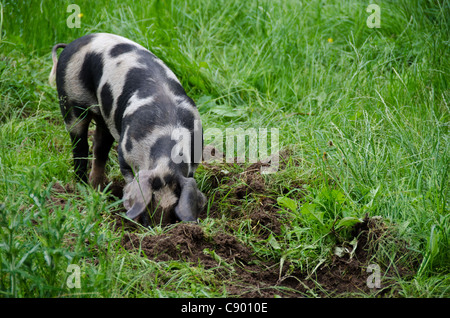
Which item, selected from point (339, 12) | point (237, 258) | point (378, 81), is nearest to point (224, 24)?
point (339, 12)

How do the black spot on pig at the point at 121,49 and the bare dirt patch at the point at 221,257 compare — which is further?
the black spot on pig at the point at 121,49

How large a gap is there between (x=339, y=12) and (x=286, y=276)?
14.3 feet

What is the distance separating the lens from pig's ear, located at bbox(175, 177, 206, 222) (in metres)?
4.05

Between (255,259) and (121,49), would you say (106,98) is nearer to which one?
(121,49)

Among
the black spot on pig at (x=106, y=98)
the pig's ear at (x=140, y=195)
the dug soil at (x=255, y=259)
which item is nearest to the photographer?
the dug soil at (x=255, y=259)

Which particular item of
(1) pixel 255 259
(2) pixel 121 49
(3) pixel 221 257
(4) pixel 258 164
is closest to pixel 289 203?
(1) pixel 255 259

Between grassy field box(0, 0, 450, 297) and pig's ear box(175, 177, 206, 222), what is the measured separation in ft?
Result: 0.35

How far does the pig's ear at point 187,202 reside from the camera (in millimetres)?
4051
